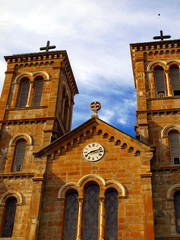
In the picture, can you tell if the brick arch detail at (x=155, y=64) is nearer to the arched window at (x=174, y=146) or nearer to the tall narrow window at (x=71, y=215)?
the arched window at (x=174, y=146)

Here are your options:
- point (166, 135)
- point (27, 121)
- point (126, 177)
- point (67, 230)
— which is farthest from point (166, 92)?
point (67, 230)

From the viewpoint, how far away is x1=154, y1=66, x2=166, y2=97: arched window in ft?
90.4

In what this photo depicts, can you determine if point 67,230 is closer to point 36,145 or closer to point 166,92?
point 36,145

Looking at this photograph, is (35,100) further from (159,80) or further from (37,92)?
(159,80)

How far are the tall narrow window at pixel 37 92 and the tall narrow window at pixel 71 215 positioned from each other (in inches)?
382

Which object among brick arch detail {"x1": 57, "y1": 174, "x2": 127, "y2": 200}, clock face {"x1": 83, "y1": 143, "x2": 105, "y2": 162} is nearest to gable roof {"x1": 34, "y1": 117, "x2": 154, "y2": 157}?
clock face {"x1": 83, "y1": 143, "x2": 105, "y2": 162}

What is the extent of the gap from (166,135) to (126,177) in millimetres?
5175

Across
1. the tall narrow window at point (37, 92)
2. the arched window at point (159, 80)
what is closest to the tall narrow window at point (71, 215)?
the tall narrow window at point (37, 92)

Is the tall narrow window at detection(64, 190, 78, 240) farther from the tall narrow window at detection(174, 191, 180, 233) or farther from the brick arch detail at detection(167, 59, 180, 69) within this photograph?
the brick arch detail at detection(167, 59, 180, 69)

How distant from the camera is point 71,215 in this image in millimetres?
20750

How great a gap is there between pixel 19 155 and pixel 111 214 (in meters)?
8.61

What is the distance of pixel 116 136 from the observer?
74.8 ft

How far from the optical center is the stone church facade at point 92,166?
20.0 m

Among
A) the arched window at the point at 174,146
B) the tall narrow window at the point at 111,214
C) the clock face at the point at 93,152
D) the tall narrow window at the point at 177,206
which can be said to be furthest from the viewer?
the arched window at the point at 174,146
